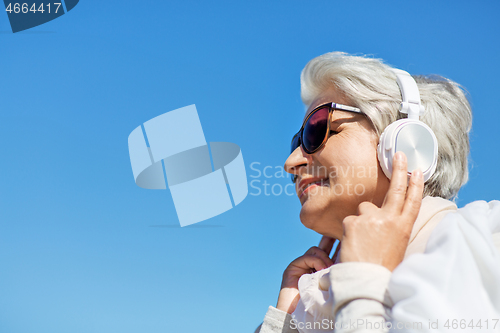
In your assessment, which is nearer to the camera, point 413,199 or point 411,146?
point 413,199

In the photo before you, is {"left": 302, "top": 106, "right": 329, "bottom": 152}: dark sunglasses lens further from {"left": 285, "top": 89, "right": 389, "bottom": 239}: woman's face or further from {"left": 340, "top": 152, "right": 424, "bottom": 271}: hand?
{"left": 340, "top": 152, "right": 424, "bottom": 271}: hand

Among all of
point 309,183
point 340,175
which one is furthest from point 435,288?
point 309,183

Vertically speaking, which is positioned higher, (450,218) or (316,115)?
(316,115)

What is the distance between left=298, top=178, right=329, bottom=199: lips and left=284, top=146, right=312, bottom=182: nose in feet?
0.36

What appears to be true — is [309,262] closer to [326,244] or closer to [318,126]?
[326,244]

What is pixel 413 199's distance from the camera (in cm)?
157

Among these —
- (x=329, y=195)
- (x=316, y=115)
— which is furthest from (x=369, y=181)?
(x=316, y=115)

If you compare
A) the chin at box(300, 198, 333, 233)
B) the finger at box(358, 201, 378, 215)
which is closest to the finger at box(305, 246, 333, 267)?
the chin at box(300, 198, 333, 233)

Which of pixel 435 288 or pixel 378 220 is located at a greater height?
pixel 378 220

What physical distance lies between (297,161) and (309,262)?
67 cm

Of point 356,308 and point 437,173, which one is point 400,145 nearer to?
point 437,173

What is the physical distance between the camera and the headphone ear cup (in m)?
1.80

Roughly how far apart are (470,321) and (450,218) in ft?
1.13

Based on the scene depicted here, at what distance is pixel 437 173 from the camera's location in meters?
2.04
